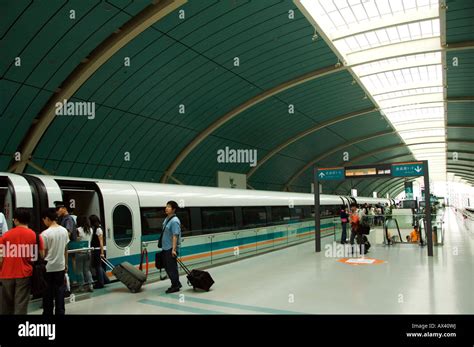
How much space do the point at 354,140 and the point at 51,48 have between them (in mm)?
33771

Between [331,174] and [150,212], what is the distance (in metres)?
7.47

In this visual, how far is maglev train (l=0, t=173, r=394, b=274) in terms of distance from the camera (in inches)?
320

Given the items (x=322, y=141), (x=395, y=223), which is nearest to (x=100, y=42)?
(x=395, y=223)

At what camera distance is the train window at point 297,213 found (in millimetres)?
20148

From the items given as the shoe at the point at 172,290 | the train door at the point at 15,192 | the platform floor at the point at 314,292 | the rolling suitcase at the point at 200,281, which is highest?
the train door at the point at 15,192

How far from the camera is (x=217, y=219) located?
1366cm

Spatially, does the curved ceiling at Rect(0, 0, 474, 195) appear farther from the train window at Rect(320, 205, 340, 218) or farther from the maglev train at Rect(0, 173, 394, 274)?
the train window at Rect(320, 205, 340, 218)

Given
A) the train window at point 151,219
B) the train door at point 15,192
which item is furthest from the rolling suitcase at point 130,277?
the train window at point 151,219

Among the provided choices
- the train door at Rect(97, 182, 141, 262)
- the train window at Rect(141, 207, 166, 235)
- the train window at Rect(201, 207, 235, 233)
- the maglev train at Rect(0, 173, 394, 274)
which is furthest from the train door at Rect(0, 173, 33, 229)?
the train window at Rect(201, 207, 235, 233)

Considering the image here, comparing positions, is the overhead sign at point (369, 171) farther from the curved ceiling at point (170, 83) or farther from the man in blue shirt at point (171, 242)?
the man in blue shirt at point (171, 242)

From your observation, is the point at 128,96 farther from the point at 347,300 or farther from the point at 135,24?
the point at 347,300

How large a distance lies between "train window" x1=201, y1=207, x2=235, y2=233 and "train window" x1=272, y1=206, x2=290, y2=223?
3821 mm

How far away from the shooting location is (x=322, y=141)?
38969mm

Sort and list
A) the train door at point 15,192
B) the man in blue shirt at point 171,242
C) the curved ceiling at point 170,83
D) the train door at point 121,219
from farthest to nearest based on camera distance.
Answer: the curved ceiling at point 170,83, the train door at point 121,219, the man in blue shirt at point 171,242, the train door at point 15,192
